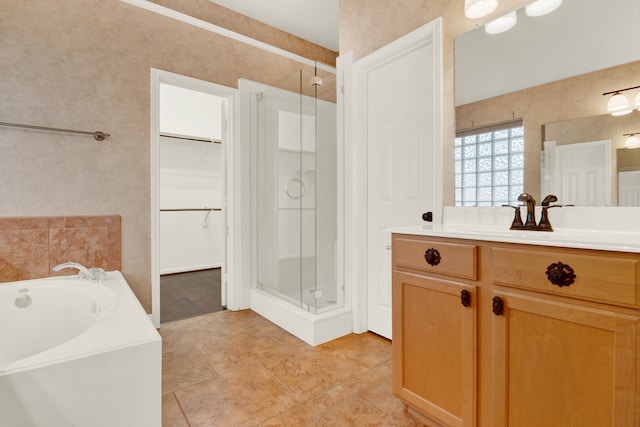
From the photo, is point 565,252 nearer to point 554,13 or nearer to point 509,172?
point 509,172

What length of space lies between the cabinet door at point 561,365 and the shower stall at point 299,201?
1.41m

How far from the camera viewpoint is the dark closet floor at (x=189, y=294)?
301cm

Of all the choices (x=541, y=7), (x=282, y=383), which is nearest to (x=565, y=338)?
(x=282, y=383)

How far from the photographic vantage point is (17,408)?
0.89 meters

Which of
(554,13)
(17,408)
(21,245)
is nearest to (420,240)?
(554,13)

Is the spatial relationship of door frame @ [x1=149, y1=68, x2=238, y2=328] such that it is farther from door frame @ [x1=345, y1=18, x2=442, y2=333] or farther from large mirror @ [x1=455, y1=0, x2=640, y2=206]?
large mirror @ [x1=455, y1=0, x2=640, y2=206]

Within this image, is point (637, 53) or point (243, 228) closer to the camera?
point (637, 53)

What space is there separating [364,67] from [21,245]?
2744 mm

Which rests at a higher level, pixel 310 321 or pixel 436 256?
pixel 436 256

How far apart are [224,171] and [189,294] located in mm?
1509

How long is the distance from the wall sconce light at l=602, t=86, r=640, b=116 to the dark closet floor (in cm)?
316

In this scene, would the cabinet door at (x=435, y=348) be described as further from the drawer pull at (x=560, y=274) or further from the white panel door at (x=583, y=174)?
the white panel door at (x=583, y=174)

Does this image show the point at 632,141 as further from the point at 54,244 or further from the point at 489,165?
the point at 54,244

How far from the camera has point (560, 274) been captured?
1007mm
